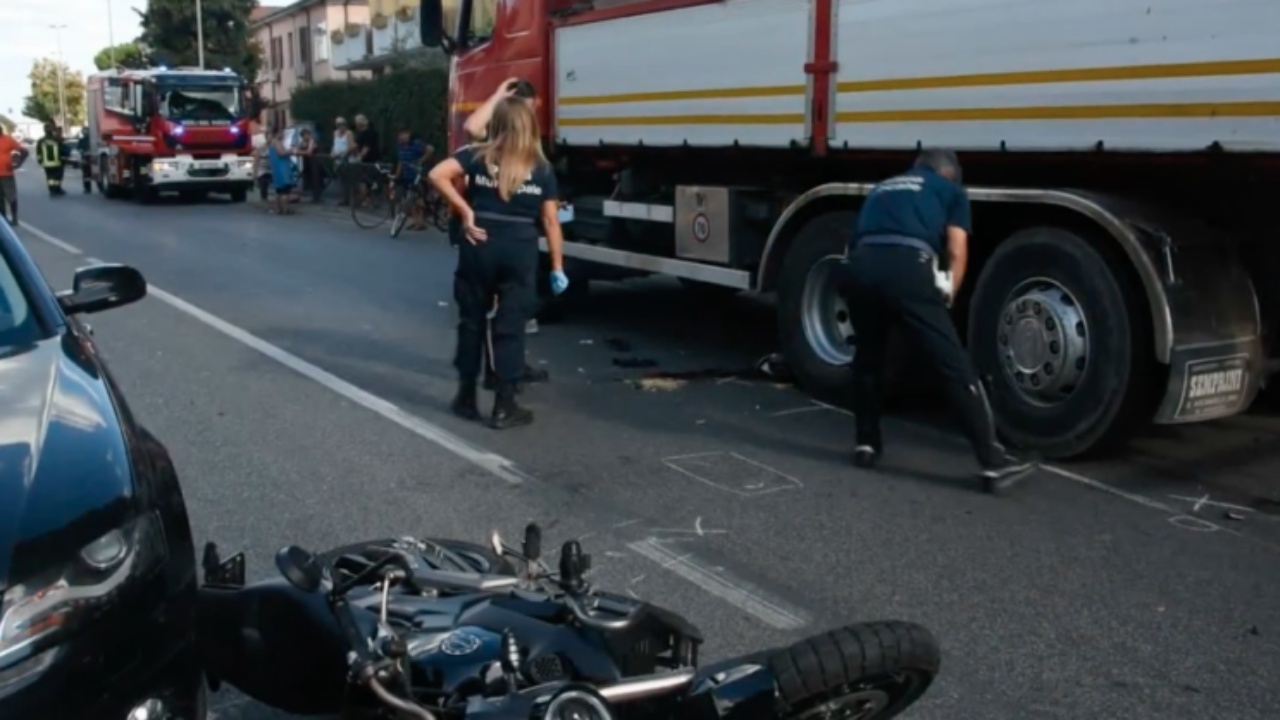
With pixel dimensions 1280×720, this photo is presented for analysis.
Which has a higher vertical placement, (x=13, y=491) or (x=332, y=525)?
(x=13, y=491)

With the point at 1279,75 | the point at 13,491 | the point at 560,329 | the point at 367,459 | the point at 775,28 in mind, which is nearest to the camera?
the point at 13,491

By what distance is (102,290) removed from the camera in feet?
15.7

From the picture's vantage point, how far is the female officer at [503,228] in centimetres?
745

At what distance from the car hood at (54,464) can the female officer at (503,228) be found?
3785 millimetres

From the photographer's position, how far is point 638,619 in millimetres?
3246

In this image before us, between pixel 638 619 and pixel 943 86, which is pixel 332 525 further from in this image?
pixel 943 86

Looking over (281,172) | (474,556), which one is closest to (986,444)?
(474,556)

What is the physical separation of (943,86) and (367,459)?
131 inches

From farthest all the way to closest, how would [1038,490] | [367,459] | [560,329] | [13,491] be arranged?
[560,329] → [367,459] → [1038,490] → [13,491]

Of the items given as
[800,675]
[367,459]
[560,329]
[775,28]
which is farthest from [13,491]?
[560,329]

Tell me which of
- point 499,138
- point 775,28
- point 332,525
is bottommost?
point 332,525

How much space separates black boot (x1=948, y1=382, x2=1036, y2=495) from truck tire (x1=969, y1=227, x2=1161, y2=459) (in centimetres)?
48

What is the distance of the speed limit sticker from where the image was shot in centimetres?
929

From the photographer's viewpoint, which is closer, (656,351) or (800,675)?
(800,675)
